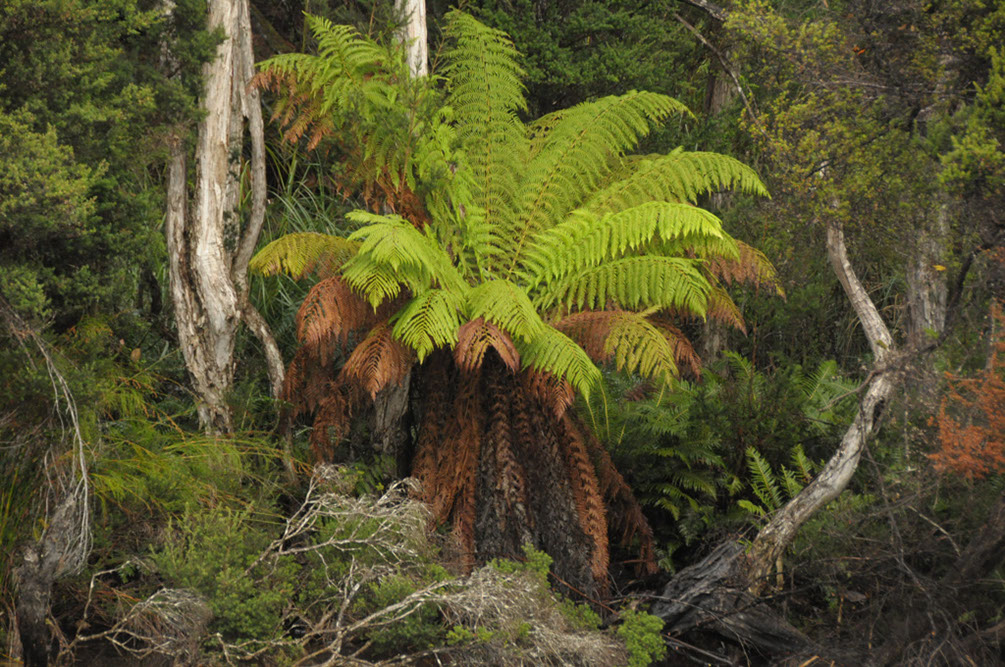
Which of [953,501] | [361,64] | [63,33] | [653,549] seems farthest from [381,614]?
[361,64]

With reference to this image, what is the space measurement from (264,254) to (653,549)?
234 centimetres

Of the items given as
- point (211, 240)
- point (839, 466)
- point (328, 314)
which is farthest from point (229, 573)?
point (839, 466)

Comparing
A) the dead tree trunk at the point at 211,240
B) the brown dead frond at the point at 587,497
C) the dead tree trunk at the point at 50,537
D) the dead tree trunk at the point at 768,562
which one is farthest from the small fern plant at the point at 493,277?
the dead tree trunk at the point at 50,537

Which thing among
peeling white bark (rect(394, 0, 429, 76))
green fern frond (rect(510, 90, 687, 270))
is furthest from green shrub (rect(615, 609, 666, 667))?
peeling white bark (rect(394, 0, 429, 76))

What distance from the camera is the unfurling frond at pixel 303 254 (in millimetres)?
4184

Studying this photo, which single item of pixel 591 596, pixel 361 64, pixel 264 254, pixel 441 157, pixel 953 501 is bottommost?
pixel 591 596

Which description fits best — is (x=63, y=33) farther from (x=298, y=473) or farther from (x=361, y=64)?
(x=298, y=473)

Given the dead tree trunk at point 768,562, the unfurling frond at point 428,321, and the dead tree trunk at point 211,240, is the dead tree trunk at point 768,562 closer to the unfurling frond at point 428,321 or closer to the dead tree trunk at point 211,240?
the unfurling frond at point 428,321

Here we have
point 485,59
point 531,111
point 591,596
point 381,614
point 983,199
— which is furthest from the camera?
point 531,111

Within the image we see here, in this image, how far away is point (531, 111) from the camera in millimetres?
6242

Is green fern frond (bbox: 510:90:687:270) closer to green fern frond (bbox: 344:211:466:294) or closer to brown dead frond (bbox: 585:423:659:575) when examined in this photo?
Answer: green fern frond (bbox: 344:211:466:294)

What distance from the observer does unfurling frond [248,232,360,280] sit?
418cm

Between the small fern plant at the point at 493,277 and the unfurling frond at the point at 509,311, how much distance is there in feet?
0.04

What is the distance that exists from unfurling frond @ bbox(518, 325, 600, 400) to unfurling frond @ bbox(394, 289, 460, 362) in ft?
1.14
